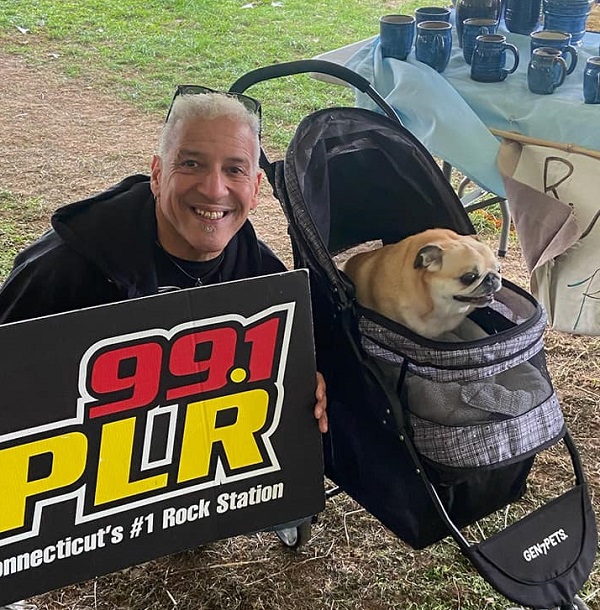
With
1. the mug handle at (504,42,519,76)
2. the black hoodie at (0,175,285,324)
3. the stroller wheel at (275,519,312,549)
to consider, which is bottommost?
the stroller wheel at (275,519,312,549)

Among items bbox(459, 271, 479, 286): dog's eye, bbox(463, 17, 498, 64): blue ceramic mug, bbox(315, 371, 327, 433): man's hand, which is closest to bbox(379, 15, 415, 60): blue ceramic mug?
bbox(463, 17, 498, 64): blue ceramic mug

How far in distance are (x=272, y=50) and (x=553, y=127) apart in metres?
4.16

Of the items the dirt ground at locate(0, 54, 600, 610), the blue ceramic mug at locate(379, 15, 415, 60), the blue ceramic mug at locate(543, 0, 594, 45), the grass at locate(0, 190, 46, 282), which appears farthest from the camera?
the grass at locate(0, 190, 46, 282)

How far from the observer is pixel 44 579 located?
4.54 feet

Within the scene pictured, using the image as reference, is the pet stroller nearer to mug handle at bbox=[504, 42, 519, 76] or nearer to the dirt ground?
the dirt ground

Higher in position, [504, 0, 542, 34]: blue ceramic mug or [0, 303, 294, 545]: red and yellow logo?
[504, 0, 542, 34]: blue ceramic mug

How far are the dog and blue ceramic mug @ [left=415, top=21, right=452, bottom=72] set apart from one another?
645mm

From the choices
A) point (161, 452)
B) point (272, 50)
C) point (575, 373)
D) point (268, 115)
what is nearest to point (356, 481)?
point (161, 452)

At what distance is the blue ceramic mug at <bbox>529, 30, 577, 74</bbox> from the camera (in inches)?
85.0

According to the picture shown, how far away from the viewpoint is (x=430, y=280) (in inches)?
68.6

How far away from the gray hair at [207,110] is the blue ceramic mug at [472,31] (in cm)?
88

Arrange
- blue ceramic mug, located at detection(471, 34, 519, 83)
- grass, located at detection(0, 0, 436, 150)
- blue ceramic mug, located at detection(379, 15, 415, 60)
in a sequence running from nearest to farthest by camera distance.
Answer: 1. blue ceramic mug, located at detection(471, 34, 519, 83)
2. blue ceramic mug, located at detection(379, 15, 415, 60)
3. grass, located at detection(0, 0, 436, 150)

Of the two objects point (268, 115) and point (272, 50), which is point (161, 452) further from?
point (272, 50)

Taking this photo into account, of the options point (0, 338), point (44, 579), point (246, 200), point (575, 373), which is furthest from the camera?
point (575, 373)
